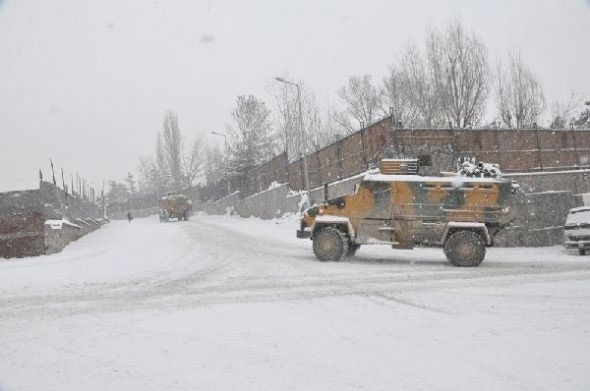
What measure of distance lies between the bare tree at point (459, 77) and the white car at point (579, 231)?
18.8 meters

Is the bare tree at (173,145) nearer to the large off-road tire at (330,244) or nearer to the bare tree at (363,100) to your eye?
the bare tree at (363,100)

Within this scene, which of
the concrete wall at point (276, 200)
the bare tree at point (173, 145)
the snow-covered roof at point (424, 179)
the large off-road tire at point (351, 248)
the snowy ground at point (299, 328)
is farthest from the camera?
the bare tree at point (173, 145)

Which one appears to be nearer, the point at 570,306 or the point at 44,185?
the point at 570,306

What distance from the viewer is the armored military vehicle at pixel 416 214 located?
11445 millimetres

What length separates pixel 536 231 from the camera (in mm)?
15141

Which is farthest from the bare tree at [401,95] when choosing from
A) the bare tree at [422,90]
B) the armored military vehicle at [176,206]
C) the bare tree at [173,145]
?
the bare tree at [173,145]

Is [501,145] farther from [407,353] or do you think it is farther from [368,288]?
[407,353]

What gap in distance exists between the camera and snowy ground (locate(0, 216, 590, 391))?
4270 millimetres

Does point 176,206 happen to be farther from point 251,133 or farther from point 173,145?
point 173,145

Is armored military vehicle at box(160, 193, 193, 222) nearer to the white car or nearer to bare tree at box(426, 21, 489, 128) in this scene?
bare tree at box(426, 21, 489, 128)

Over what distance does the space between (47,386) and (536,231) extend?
1473cm

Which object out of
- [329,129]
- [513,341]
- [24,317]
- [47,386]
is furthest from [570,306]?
[329,129]

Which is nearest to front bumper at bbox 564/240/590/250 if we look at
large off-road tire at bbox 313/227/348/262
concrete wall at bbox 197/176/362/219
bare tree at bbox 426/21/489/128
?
large off-road tire at bbox 313/227/348/262

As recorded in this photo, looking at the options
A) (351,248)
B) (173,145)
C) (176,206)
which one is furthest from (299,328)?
(173,145)
